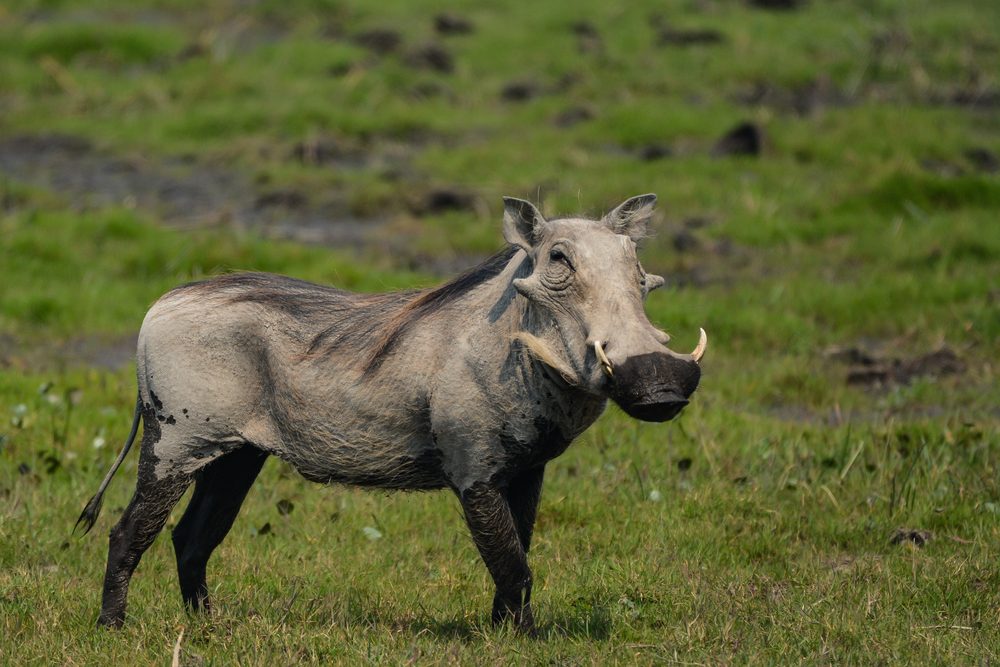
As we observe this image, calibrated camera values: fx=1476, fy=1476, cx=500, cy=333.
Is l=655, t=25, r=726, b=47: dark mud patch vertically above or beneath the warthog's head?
beneath

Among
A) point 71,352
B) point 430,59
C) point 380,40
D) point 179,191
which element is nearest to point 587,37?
point 430,59

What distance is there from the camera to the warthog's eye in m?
4.05

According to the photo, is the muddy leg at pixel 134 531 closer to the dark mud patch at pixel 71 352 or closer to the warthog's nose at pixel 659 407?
the warthog's nose at pixel 659 407

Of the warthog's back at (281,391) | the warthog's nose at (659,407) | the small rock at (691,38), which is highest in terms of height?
the warthog's nose at (659,407)

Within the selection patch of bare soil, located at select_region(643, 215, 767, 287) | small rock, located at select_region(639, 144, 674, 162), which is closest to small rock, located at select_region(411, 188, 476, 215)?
patch of bare soil, located at select_region(643, 215, 767, 287)

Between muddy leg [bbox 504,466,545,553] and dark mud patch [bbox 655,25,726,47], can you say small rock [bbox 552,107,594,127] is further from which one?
muddy leg [bbox 504,466,545,553]

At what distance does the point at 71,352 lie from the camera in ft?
27.3

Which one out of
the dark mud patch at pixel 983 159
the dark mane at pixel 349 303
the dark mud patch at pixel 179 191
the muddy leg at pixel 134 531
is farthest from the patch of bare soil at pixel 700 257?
the muddy leg at pixel 134 531

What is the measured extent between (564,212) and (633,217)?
3.91 metres

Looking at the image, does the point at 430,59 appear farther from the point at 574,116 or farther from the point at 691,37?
the point at 691,37

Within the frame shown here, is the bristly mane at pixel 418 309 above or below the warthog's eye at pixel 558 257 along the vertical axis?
below

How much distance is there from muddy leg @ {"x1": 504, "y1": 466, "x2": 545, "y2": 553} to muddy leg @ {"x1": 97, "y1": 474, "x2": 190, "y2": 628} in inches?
39.6

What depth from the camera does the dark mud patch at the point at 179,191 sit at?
35.4 feet

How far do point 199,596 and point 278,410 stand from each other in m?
0.71
